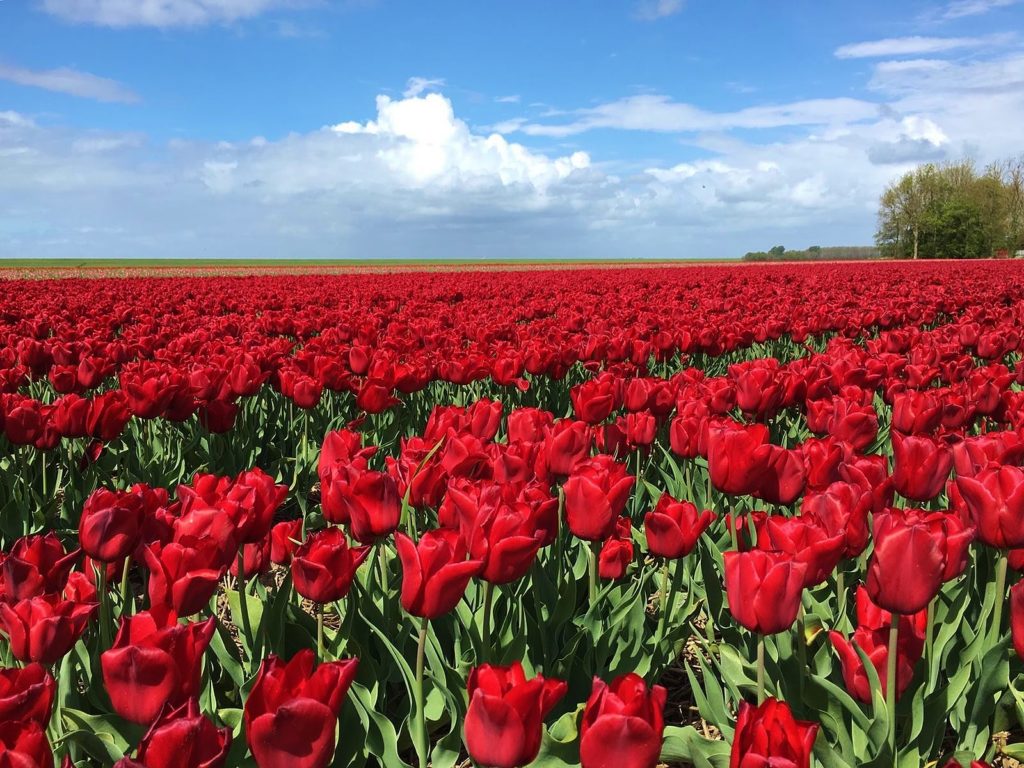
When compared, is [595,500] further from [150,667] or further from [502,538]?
[150,667]

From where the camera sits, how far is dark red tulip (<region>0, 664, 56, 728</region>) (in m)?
1.10

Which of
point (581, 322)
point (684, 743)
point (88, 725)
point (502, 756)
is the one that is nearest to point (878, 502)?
point (684, 743)

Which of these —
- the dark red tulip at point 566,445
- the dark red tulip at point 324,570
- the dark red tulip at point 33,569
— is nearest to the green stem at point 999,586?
the dark red tulip at point 566,445

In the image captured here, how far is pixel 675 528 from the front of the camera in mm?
1920

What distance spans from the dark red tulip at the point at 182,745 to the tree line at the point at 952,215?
7339cm

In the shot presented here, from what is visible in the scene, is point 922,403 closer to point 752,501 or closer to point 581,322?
point 752,501

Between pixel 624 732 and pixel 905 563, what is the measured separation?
0.65m

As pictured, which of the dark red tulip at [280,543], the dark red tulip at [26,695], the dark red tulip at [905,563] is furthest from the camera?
the dark red tulip at [280,543]

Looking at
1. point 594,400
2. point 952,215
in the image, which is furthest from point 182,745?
point 952,215

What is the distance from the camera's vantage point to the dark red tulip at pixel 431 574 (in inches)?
56.0

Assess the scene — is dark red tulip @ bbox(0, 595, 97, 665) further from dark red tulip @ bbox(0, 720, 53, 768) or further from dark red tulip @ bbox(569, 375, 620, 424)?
dark red tulip @ bbox(569, 375, 620, 424)

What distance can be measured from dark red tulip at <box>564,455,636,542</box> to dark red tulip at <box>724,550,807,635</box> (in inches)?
16.4

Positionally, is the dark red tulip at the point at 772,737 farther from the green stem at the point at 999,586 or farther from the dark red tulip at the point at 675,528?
the green stem at the point at 999,586

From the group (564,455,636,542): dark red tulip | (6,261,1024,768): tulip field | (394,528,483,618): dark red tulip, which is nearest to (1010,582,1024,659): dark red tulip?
(6,261,1024,768): tulip field
